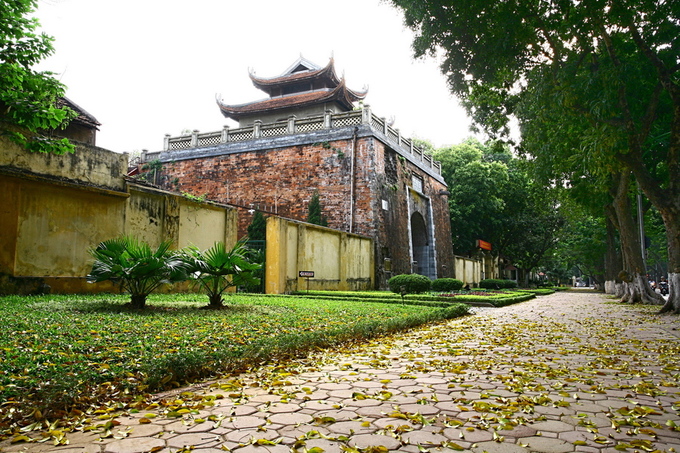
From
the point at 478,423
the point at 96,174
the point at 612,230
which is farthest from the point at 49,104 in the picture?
the point at 612,230

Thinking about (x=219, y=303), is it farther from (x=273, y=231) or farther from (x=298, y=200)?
(x=298, y=200)

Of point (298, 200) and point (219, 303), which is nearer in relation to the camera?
point (219, 303)

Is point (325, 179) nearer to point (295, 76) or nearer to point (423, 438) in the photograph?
point (295, 76)

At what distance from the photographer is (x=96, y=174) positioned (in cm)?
978

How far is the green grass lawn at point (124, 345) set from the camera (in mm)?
2871

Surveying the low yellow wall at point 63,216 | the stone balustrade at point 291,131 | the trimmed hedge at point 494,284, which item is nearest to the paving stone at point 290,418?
the low yellow wall at point 63,216

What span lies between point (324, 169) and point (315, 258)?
6008mm

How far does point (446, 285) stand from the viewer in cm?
1914

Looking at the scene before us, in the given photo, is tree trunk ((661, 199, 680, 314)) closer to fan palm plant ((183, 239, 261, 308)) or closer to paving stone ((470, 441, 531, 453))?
fan palm plant ((183, 239, 261, 308))

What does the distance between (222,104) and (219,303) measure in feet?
72.6

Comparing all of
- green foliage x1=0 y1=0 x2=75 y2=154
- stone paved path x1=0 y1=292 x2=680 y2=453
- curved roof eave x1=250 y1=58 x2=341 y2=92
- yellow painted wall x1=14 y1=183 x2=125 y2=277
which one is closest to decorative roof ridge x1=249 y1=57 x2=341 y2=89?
curved roof eave x1=250 y1=58 x2=341 y2=92

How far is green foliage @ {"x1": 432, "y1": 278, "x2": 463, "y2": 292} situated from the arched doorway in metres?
6.87

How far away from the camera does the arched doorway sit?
26.5m

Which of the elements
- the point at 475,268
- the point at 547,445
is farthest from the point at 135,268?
the point at 475,268
